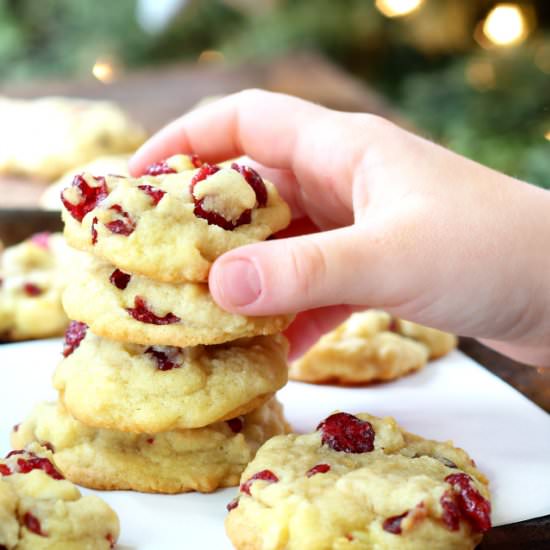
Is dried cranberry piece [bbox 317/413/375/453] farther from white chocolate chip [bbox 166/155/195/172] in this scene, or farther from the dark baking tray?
the dark baking tray

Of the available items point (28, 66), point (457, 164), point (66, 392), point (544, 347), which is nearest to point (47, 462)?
point (66, 392)

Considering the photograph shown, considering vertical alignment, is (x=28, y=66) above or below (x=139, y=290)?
above

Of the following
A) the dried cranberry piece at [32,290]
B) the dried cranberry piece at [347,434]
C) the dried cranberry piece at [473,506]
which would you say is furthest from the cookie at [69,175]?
the dried cranberry piece at [473,506]

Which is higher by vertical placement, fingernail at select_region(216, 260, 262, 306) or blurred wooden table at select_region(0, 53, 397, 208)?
blurred wooden table at select_region(0, 53, 397, 208)

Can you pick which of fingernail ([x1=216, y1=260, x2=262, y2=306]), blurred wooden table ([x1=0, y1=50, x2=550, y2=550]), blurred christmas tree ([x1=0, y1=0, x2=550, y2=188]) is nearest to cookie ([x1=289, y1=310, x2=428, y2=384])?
fingernail ([x1=216, y1=260, x2=262, y2=306])

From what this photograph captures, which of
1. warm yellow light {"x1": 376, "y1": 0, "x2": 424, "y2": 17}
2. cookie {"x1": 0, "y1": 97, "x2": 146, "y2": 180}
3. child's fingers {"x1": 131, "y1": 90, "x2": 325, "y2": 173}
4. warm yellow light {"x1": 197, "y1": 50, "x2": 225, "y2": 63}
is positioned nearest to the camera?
child's fingers {"x1": 131, "y1": 90, "x2": 325, "y2": 173}

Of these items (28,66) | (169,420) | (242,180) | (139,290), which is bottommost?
(169,420)

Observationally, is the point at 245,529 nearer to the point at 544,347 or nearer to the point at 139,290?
the point at 139,290

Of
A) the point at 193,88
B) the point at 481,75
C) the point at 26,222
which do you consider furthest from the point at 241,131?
the point at 193,88

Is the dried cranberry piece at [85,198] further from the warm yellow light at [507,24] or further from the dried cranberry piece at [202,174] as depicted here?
the warm yellow light at [507,24]
